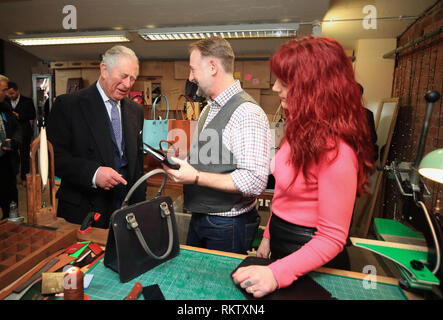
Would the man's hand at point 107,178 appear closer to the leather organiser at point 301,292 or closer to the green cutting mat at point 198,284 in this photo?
the green cutting mat at point 198,284

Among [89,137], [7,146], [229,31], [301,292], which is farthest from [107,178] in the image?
[229,31]

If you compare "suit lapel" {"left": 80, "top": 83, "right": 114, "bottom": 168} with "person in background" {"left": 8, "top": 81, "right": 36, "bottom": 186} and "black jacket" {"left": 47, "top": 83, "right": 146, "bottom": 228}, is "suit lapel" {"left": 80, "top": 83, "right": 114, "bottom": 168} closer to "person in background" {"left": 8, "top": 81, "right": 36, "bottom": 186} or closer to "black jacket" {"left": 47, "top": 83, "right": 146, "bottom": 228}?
"black jacket" {"left": 47, "top": 83, "right": 146, "bottom": 228}

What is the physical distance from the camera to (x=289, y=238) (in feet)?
2.96

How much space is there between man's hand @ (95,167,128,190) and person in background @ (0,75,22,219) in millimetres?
2120

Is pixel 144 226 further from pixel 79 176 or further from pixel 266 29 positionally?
pixel 266 29

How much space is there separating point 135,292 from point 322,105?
0.75m

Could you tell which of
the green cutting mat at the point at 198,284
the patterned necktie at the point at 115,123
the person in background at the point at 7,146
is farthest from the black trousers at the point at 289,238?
the person in background at the point at 7,146

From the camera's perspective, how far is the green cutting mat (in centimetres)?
77

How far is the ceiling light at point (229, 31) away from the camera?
3.20 metres

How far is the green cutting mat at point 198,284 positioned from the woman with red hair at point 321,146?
9cm

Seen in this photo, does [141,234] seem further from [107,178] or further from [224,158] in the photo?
[107,178]

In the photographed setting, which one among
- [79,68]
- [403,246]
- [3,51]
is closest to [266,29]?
[403,246]

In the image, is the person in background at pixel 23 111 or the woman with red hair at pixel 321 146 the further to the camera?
the person in background at pixel 23 111

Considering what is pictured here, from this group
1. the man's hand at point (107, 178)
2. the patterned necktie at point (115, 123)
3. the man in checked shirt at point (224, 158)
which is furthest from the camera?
the patterned necktie at point (115, 123)
